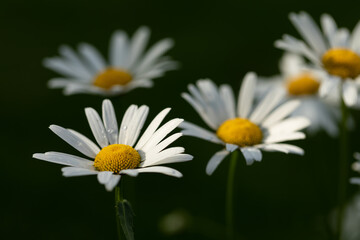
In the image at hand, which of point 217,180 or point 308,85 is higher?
point 308,85

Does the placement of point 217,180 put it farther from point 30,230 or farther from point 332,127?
point 30,230

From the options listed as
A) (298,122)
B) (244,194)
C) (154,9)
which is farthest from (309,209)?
(154,9)

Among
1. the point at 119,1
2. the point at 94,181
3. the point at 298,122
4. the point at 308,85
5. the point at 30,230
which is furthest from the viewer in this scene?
the point at 119,1

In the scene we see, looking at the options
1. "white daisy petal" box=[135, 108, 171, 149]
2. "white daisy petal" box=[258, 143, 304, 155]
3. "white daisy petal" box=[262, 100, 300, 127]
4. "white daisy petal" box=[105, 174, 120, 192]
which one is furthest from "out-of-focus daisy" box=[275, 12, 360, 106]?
"white daisy petal" box=[105, 174, 120, 192]

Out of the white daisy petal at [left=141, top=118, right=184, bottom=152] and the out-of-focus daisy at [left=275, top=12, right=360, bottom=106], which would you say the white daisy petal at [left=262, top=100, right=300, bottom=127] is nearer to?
the out-of-focus daisy at [left=275, top=12, right=360, bottom=106]

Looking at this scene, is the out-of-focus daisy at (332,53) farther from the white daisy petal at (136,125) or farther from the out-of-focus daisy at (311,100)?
Result: the white daisy petal at (136,125)

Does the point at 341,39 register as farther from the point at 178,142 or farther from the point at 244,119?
the point at 178,142

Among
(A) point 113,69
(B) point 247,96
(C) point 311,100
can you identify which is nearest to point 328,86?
(B) point 247,96
